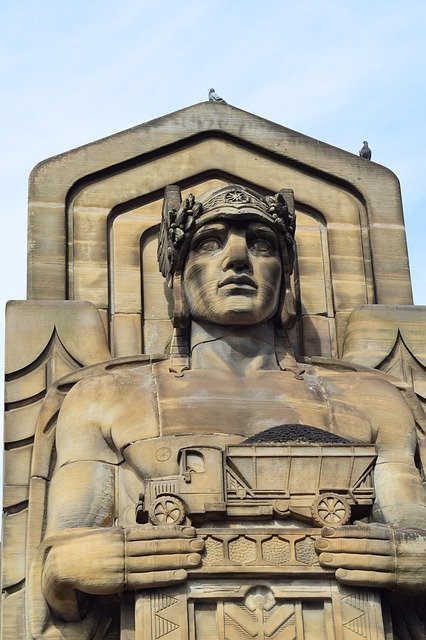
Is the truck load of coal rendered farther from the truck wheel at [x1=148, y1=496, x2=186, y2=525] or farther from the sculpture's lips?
the sculpture's lips

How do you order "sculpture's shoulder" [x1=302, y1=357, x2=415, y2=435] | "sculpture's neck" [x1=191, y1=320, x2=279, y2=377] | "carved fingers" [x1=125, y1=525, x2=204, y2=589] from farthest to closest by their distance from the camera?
1. "sculpture's neck" [x1=191, y1=320, x2=279, y2=377]
2. "sculpture's shoulder" [x1=302, y1=357, x2=415, y2=435]
3. "carved fingers" [x1=125, y1=525, x2=204, y2=589]

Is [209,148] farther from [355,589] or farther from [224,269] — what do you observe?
[355,589]

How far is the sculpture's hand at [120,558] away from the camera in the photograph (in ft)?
46.5

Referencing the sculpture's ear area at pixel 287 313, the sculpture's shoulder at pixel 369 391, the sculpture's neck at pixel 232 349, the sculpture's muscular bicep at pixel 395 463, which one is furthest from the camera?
the sculpture's ear area at pixel 287 313

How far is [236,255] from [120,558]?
365 cm

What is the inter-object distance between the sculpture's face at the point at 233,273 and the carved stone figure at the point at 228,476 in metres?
0.02

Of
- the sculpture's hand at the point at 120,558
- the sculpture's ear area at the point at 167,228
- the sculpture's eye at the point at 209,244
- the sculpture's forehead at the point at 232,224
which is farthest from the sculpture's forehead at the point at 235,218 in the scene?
the sculpture's hand at the point at 120,558

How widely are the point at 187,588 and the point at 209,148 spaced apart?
22.8 ft

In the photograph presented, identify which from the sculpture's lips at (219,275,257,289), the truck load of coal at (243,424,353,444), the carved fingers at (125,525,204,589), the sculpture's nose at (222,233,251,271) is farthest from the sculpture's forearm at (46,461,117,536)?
the sculpture's nose at (222,233,251,271)

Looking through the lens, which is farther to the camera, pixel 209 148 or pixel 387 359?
pixel 209 148

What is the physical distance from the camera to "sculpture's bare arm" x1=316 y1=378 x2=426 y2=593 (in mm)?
14273

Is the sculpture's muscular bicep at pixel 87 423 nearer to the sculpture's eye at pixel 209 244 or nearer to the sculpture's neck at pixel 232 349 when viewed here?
the sculpture's neck at pixel 232 349

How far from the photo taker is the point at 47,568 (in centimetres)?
1493

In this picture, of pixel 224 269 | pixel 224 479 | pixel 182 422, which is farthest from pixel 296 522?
pixel 224 269
